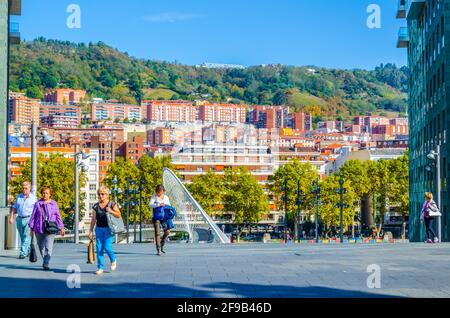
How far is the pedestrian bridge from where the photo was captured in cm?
6919

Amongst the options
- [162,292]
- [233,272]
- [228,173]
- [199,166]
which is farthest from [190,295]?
[199,166]

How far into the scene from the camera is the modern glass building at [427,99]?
48.5 meters

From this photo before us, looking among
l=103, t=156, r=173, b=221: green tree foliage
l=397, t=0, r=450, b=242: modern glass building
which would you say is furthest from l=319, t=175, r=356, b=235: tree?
l=397, t=0, r=450, b=242: modern glass building

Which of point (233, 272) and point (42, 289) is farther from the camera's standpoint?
point (233, 272)

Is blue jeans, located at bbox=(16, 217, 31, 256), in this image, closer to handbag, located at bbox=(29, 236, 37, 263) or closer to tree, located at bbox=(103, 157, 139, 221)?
handbag, located at bbox=(29, 236, 37, 263)

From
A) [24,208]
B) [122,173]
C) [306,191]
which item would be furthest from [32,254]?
[122,173]

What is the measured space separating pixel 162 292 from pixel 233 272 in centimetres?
377

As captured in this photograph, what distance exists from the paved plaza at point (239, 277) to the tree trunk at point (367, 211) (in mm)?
116139

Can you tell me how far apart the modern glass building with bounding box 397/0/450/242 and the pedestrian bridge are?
14410mm

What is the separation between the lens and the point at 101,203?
58.2ft

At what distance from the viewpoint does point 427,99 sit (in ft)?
194

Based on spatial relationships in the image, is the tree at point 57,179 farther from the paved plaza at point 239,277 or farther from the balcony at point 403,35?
the paved plaza at point 239,277
